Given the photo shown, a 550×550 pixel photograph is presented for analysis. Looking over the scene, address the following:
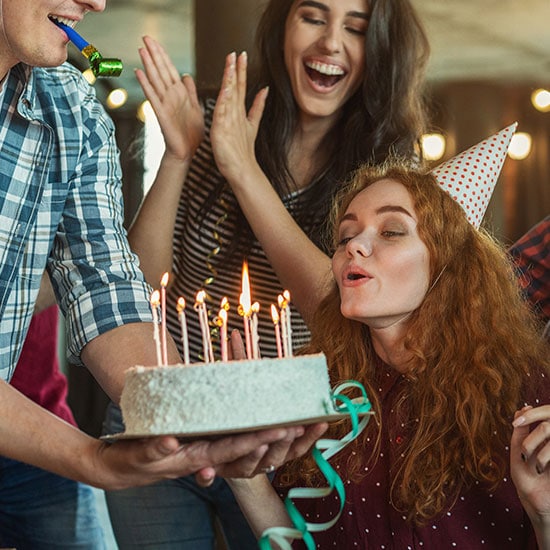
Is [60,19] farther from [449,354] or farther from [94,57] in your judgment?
[449,354]

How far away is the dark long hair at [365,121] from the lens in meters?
2.20

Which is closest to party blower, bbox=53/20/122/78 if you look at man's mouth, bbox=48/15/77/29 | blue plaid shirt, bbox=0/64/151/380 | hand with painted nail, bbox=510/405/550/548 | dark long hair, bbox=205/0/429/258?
man's mouth, bbox=48/15/77/29

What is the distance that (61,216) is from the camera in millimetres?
1716

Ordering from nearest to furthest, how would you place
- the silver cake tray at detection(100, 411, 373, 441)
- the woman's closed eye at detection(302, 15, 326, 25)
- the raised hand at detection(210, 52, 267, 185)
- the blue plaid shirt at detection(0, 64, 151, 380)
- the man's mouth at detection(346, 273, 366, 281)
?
the silver cake tray at detection(100, 411, 373, 441)
the blue plaid shirt at detection(0, 64, 151, 380)
the man's mouth at detection(346, 273, 366, 281)
the raised hand at detection(210, 52, 267, 185)
the woman's closed eye at detection(302, 15, 326, 25)

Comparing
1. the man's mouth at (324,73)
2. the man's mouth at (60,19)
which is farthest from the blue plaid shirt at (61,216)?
the man's mouth at (324,73)

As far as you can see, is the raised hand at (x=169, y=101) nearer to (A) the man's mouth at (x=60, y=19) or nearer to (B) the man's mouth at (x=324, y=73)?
(B) the man's mouth at (x=324, y=73)

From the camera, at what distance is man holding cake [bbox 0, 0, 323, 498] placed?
1553 mm

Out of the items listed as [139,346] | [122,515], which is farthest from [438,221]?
[122,515]

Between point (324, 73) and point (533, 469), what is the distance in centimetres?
107

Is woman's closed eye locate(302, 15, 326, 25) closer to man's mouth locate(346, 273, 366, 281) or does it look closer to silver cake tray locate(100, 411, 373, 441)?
man's mouth locate(346, 273, 366, 281)

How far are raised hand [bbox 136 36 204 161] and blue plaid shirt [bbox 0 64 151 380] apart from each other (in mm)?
443

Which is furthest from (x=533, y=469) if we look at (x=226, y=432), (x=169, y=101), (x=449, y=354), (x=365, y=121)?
(x=169, y=101)

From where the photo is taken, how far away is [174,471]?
3.83 feet

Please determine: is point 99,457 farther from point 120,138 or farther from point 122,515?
point 120,138
